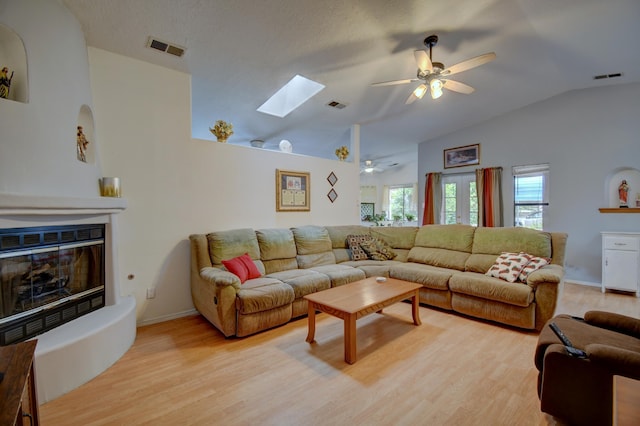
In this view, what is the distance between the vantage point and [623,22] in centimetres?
282

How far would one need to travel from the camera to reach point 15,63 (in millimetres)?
1970

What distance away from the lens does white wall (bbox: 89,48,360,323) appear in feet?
9.54

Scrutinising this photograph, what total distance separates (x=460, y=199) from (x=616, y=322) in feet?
15.2

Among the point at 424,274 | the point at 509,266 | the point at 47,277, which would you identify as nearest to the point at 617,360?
the point at 509,266

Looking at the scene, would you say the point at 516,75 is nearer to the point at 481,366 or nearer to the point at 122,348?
the point at 481,366

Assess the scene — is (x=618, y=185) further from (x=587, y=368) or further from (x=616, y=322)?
(x=587, y=368)

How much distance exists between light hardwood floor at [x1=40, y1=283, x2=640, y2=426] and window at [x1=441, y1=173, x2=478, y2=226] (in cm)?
353

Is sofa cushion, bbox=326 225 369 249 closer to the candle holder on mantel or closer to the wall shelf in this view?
the candle holder on mantel

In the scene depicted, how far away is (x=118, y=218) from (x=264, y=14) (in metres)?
2.49

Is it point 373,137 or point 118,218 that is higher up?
point 373,137

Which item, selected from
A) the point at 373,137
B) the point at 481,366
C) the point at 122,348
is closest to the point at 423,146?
the point at 373,137

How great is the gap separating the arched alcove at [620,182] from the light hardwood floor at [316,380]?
10.9 ft

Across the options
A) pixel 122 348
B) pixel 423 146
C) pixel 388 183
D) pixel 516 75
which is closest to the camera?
pixel 122 348

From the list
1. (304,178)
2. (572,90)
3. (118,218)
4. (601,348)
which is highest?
(572,90)
